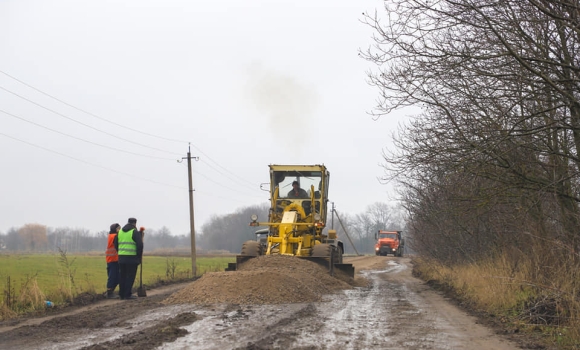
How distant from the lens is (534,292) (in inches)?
472

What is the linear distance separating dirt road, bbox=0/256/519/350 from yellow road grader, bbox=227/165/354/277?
226 inches

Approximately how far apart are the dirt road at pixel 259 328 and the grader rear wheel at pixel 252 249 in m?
5.56

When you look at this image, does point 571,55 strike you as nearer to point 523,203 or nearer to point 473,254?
point 523,203

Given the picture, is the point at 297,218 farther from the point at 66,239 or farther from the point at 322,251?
the point at 66,239

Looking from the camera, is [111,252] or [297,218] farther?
[297,218]

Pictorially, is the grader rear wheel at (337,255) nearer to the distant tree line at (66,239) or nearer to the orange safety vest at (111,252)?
the orange safety vest at (111,252)

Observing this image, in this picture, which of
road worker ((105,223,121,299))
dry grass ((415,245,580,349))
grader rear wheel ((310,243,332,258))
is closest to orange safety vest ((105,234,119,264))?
road worker ((105,223,121,299))

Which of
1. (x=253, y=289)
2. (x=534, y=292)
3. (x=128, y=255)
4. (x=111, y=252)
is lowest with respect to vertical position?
(x=534, y=292)

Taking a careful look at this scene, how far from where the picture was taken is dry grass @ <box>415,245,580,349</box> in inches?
374

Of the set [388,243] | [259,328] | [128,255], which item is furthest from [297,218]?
[388,243]

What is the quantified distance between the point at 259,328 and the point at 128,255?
6.98 meters

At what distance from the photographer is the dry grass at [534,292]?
949cm

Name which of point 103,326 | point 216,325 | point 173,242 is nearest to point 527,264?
point 216,325

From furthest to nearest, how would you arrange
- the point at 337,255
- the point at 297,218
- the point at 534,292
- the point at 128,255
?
1. the point at 337,255
2. the point at 297,218
3. the point at 128,255
4. the point at 534,292
